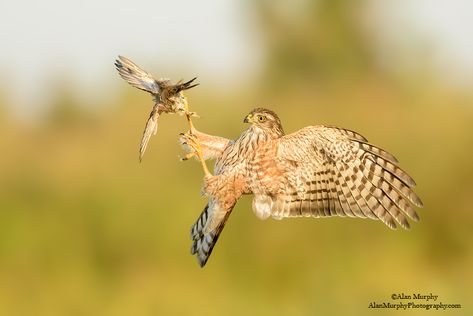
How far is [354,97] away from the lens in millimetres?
20797

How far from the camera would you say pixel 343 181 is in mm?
9297

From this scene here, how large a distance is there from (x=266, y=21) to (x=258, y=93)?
11707 millimetres

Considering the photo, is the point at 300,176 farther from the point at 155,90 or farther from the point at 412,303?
the point at 412,303

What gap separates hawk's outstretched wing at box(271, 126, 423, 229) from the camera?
9117 mm

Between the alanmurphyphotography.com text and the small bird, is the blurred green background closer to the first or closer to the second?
the alanmurphyphotography.com text

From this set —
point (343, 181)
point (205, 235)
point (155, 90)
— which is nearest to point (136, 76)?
point (155, 90)

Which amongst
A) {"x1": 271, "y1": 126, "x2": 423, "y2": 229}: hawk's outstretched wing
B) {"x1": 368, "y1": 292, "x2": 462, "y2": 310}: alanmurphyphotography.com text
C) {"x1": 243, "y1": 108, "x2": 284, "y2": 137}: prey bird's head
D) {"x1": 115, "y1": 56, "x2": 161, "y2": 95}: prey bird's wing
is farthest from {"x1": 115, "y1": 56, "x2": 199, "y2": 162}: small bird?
{"x1": 368, "y1": 292, "x2": 462, "y2": 310}: alanmurphyphotography.com text

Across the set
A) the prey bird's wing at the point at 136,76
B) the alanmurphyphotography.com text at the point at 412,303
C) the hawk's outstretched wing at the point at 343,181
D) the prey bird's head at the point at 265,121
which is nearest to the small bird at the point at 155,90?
the prey bird's wing at the point at 136,76

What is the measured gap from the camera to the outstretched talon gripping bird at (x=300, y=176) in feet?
29.5

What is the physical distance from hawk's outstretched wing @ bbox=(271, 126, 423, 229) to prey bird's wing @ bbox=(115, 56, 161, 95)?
4.19 feet

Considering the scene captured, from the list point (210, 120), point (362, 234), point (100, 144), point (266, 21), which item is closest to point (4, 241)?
point (100, 144)

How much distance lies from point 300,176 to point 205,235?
37.4 inches

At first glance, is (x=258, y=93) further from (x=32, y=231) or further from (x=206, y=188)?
(x=206, y=188)

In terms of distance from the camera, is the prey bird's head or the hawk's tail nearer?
the prey bird's head
